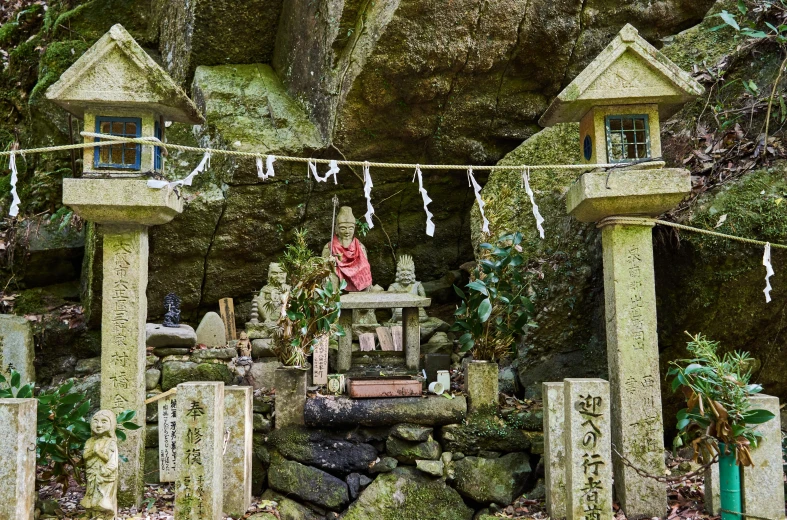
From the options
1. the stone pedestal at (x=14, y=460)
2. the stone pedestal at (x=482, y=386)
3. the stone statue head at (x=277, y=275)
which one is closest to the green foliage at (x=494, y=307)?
the stone pedestal at (x=482, y=386)

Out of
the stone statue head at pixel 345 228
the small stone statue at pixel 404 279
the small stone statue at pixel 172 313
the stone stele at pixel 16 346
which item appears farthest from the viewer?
the small stone statue at pixel 404 279

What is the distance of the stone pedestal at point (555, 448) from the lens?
5500 mm

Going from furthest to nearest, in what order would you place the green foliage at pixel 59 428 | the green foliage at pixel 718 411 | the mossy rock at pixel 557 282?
the mossy rock at pixel 557 282
the green foliage at pixel 59 428
the green foliage at pixel 718 411

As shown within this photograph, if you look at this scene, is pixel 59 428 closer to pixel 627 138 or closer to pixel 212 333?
pixel 212 333

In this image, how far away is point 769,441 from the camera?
5.01 m

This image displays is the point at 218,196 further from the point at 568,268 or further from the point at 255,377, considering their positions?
the point at 568,268

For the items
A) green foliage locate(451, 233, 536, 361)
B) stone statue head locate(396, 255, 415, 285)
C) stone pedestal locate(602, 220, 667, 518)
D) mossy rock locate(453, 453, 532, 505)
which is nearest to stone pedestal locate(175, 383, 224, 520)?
mossy rock locate(453, 453, 532, 505)

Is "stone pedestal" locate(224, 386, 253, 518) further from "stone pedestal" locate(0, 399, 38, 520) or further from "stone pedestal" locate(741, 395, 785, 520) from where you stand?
"stone pedestal" locate(741, 395, 785, 520)

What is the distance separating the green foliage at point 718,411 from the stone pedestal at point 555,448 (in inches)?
37.3

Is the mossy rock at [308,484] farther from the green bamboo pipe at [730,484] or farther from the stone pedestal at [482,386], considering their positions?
the green bamboo pipe at [730,484]

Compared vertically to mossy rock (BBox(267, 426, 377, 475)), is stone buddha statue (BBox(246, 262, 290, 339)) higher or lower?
higher

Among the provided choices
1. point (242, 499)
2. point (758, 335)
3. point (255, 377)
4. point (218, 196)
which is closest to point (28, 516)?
point (242, 499)

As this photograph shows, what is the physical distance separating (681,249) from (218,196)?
19.3ft

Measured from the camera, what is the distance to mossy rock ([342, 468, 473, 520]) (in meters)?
5.92
